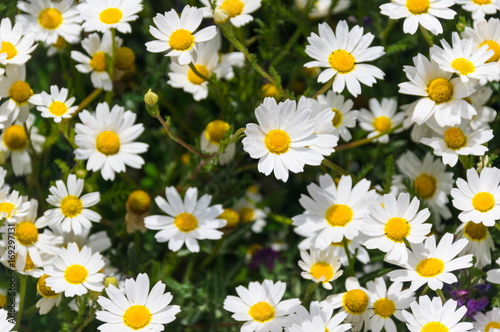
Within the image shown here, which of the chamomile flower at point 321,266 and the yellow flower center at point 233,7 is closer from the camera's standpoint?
the chamomile flower at point 321,266

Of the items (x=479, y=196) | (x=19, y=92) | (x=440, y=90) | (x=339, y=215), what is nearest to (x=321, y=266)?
(x=339, y=215)

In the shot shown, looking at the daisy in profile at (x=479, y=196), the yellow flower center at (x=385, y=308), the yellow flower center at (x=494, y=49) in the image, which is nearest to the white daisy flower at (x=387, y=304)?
the yellow flower center at (x=385, y=308)

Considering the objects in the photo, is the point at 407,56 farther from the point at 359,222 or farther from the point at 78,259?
the point at 78,259

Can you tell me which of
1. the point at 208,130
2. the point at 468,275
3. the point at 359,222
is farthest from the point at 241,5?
the point at 468,275

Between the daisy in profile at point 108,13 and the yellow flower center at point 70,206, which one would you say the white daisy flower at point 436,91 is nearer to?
the daisy in profile at point 108,13

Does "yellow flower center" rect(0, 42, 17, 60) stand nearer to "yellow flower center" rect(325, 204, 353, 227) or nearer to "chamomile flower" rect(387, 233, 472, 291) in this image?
"yellow flower center" rect(325, 204, 353, 227)

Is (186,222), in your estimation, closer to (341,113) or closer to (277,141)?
(277,141)
